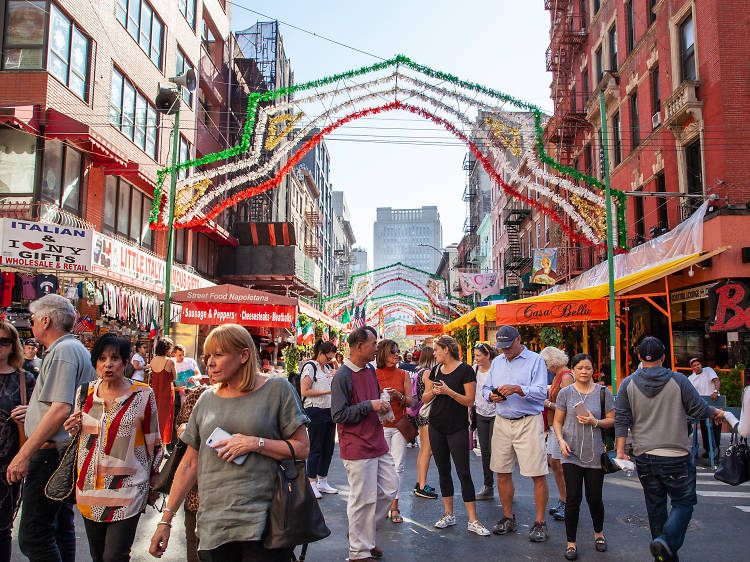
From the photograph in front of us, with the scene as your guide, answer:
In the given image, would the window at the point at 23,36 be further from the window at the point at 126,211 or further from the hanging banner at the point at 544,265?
the hanging banner at the point at 544,265

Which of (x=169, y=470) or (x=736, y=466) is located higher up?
(x=169, y=470)

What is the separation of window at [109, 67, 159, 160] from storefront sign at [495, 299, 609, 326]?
40.7 feet

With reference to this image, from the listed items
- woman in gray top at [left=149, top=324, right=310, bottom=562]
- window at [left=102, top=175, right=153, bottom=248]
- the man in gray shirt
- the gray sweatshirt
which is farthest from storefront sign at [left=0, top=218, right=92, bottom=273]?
the gray sweatshirt

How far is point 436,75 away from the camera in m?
16.1

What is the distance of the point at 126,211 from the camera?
19.9 meters

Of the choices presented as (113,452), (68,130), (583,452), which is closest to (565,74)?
(68,130)

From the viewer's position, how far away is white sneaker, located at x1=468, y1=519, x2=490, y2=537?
6539 millimetres

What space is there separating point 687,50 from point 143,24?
16983 millimetres

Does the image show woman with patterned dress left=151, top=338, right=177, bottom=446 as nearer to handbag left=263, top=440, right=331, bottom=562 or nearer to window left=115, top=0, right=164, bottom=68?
handbag left=263, top=440, right=331, bottom=562

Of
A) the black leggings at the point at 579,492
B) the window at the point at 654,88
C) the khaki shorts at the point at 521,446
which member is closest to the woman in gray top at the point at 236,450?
the black leggings at the point at 579,492

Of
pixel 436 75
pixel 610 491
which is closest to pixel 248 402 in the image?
pixel 610 491

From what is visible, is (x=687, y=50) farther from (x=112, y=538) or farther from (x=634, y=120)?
(x=112, y=538)

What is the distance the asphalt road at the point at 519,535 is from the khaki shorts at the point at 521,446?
2.29 feet

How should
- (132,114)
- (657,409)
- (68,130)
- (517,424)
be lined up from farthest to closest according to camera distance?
(132,114)
(68,130)
(517,424)
(657,409)
